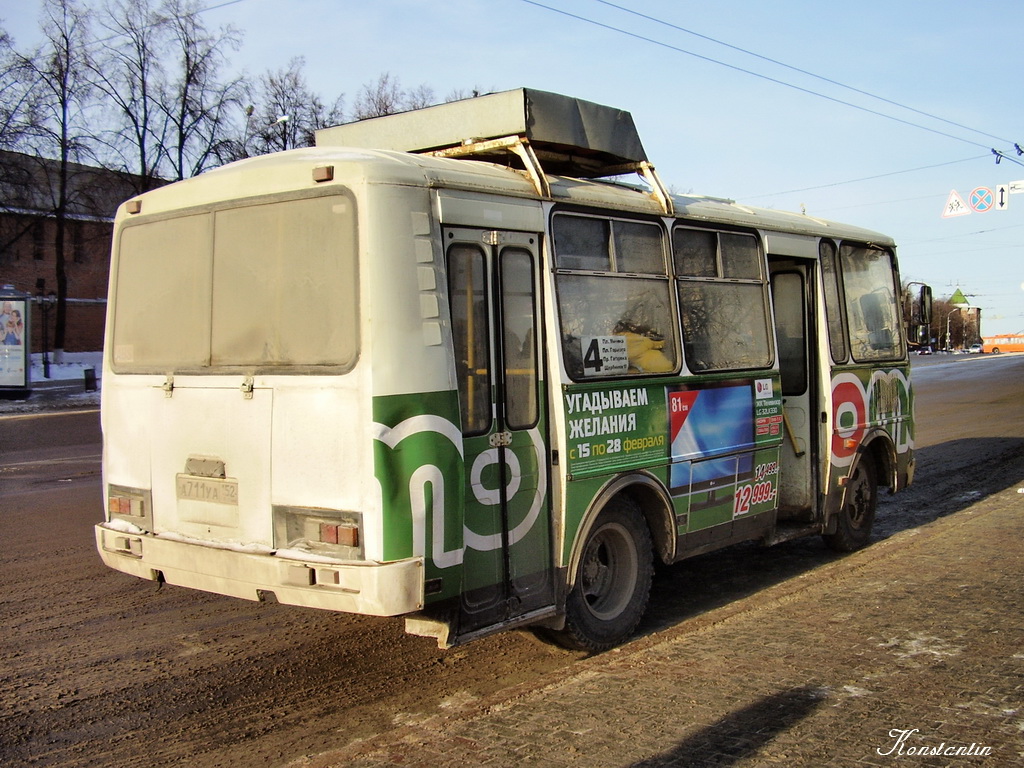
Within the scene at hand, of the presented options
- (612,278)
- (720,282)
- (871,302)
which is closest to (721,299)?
(720,282)

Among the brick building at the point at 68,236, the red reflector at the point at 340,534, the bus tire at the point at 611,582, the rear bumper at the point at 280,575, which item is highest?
the brick building at the point at 68,236

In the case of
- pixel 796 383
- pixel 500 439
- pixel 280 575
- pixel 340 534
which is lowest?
pixel 280 575

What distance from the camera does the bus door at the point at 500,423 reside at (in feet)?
17.4

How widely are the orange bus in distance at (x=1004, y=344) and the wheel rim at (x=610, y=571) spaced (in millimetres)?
115468

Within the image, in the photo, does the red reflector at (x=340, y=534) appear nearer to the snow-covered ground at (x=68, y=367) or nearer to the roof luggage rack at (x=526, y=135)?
the roof luggage rack at (x=526, y=135)

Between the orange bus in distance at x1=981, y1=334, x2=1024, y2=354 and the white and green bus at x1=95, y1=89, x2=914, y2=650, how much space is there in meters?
115

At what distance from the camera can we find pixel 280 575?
505cm

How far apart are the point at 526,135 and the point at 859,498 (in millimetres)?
5164

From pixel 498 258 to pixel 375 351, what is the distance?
1.05 metres

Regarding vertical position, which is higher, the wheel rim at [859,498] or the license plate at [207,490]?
the license plate at [207,490]

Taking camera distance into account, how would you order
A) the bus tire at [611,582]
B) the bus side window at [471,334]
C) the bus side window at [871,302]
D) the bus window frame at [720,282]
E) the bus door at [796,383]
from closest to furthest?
1. the bus side window at [471,334]
2. the bus tire at [611,582]
3. the bus window frame at [720,282]
4. the bus door at [796,383]
5. the bus side window at [871,302]

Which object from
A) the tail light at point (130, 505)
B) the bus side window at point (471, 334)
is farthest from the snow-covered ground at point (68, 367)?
the bus side window at point (471, 334)

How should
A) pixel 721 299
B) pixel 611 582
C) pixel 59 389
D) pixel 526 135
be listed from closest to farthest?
pixel 526 135 → pixel 611 582 → pixel 721 299 → pixel 59 389

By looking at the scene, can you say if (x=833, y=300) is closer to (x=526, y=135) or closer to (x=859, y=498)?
(x=859, y=498)
